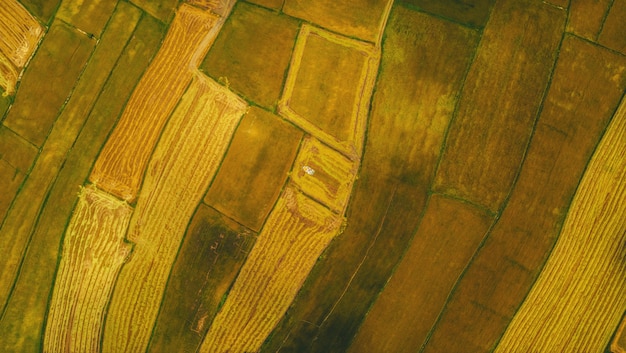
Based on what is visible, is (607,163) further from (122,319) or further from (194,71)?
(122,319)

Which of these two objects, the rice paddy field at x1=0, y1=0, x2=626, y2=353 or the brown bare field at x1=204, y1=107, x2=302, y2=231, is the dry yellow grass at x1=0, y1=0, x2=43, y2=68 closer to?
the rice paddy field at x1=0, y1=0, x2=626, y2=353

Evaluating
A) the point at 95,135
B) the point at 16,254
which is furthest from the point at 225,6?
the point at 16,254

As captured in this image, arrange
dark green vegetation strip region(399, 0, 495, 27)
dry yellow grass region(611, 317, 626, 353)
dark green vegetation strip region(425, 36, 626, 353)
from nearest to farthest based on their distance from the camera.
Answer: dark green vegetation strip region(399, 0, 495, 27), dark green vegetation strip region(425, 36, 626, 353), dry yellow grass region(611, 317, 626, 353)

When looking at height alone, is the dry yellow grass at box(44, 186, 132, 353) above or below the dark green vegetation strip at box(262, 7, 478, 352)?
below

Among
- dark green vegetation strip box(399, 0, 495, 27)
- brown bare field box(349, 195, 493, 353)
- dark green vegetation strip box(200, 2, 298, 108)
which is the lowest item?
brown bare field box(349, 195, 493, 353)

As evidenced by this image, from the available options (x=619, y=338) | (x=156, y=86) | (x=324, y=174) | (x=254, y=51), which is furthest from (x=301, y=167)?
(x=619, y=338)

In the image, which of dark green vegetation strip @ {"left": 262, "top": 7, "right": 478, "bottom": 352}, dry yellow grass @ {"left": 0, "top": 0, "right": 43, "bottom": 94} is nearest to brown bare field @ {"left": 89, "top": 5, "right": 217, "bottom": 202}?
dry yellow grass @ {"left": 0, "top": 0, "right": 43, "bottom": 94}
